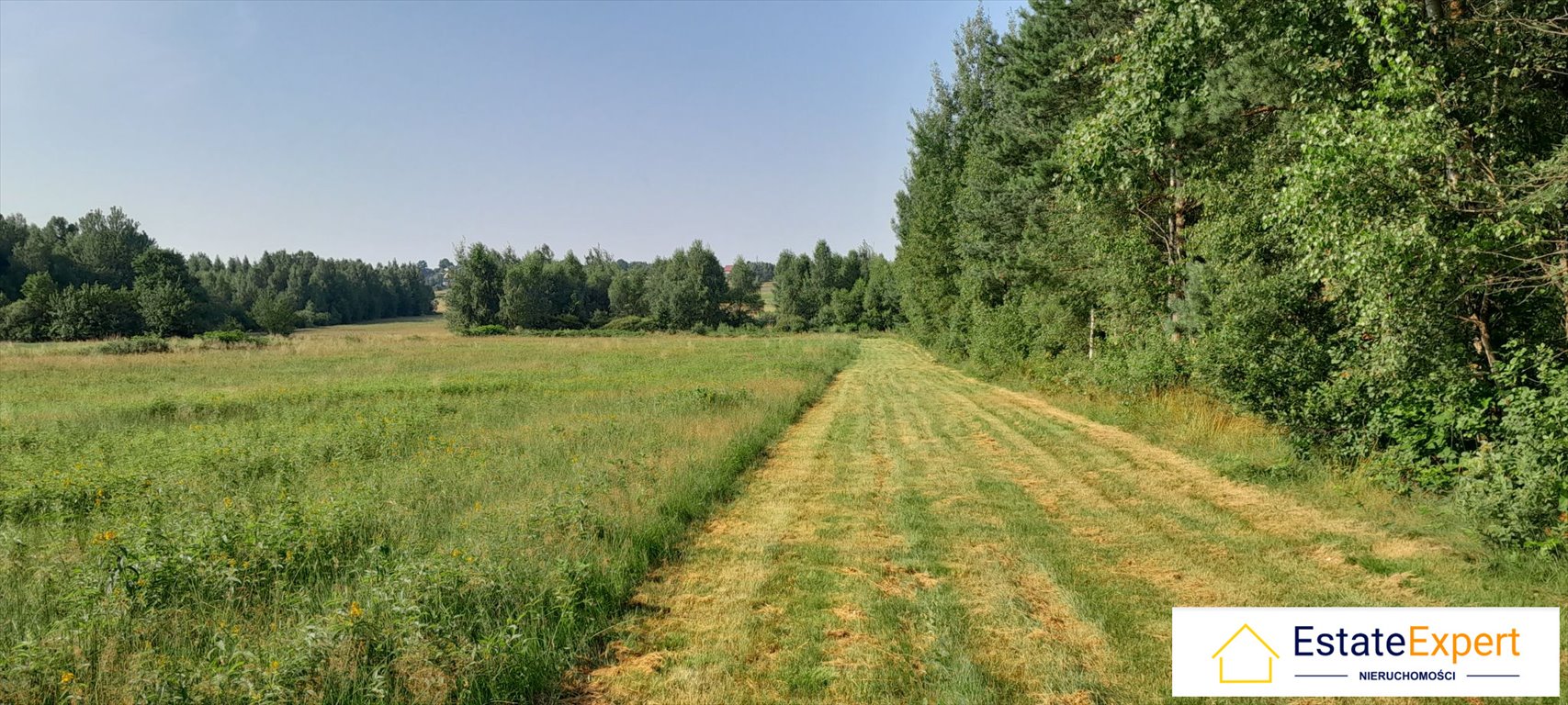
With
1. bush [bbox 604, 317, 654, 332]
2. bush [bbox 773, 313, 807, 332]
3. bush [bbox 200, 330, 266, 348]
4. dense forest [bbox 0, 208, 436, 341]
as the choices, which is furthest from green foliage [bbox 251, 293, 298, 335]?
bush [bbox 773, 313, 807, 332]

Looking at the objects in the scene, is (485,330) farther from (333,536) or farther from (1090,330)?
(333,536)

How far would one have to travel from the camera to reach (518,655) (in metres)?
4.53

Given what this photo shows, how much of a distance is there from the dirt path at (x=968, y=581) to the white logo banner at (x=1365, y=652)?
0.30m

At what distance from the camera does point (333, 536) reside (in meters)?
6.40

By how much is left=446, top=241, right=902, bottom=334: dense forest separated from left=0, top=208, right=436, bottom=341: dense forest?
22.8 meters

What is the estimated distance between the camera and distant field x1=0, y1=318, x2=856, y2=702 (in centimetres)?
407

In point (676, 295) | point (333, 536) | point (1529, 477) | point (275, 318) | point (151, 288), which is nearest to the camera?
point (1529, 477)

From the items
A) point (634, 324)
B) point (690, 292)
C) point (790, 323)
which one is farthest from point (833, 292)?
point (634, 324)

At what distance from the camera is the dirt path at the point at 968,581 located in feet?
14.5

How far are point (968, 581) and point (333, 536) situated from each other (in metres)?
6.14

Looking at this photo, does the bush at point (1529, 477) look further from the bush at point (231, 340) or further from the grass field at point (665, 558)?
the bush at point (231, 340)

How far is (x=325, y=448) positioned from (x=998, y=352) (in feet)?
74.8

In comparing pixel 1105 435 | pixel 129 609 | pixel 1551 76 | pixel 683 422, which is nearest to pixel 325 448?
pixel 683 422

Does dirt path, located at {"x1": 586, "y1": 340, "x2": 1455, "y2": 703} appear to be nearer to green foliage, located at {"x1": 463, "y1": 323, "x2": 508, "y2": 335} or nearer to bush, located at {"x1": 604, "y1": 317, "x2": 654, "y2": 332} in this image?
green foliage, located at {"x1": 463, "y1": 323, "x2": 508, "y2": 335}
